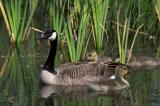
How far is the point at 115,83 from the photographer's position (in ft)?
35.9

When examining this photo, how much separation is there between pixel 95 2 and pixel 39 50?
6.87 ft

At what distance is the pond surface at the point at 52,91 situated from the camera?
9.73 metres

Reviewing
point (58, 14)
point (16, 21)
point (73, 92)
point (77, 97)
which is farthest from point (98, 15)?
point (77, 97)

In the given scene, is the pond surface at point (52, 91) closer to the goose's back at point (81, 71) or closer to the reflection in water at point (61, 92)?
the reflection in water at point (61, 92)

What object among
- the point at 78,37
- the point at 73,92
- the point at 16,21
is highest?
the point at 16,21

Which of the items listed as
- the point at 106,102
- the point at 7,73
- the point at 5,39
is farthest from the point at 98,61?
the point at 5,39

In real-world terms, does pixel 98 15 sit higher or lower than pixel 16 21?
higher

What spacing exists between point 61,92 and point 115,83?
970 millimetres

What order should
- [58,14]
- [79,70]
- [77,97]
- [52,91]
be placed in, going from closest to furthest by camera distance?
1. [77,97]
2. [52,91]
3. [79,70]
4. [58,14]

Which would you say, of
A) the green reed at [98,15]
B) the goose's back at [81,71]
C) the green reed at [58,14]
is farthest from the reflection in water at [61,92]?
the green reed at [98,15]

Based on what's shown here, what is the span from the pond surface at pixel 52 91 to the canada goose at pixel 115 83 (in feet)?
0.59

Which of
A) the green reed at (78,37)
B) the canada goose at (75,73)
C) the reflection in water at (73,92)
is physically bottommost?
the reflection in water at (73,92)

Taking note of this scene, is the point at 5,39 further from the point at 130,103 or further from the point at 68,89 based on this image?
the point at 130,103

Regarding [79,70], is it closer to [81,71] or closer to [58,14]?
[81,71]
